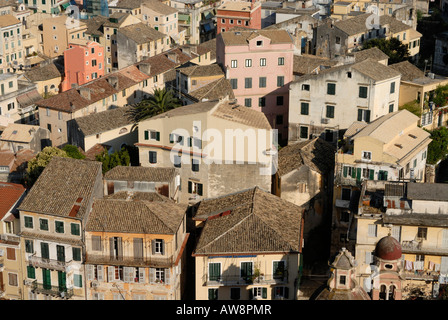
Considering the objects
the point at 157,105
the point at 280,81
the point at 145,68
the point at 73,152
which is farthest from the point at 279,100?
the point at 73,152

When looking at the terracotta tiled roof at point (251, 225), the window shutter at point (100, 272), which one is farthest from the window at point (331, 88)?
the window shutter at point (100, 272)

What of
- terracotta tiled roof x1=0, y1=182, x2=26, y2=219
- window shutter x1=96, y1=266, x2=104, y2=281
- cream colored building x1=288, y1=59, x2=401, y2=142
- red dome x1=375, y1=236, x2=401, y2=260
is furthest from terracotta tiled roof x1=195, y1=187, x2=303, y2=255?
cream colored building x1=288, y1=59, x2=401, y2=142

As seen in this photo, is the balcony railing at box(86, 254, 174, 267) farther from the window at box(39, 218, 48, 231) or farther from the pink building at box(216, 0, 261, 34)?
the pink building at box(216, 0, 261, 34)

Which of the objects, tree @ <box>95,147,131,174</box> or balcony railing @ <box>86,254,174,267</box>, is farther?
tree @ <box>95,147,131,174</box>

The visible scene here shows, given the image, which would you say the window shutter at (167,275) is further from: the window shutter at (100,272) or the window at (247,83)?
the window at (247,83)

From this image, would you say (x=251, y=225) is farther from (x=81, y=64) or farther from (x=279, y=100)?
(x=81, y=64)

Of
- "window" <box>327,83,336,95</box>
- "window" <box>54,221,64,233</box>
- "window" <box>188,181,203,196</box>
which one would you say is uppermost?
"window" <box>327,83,336,95</box>

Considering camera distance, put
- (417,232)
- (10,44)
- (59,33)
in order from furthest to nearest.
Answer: (59,33)
(10,44)
(417,232)
